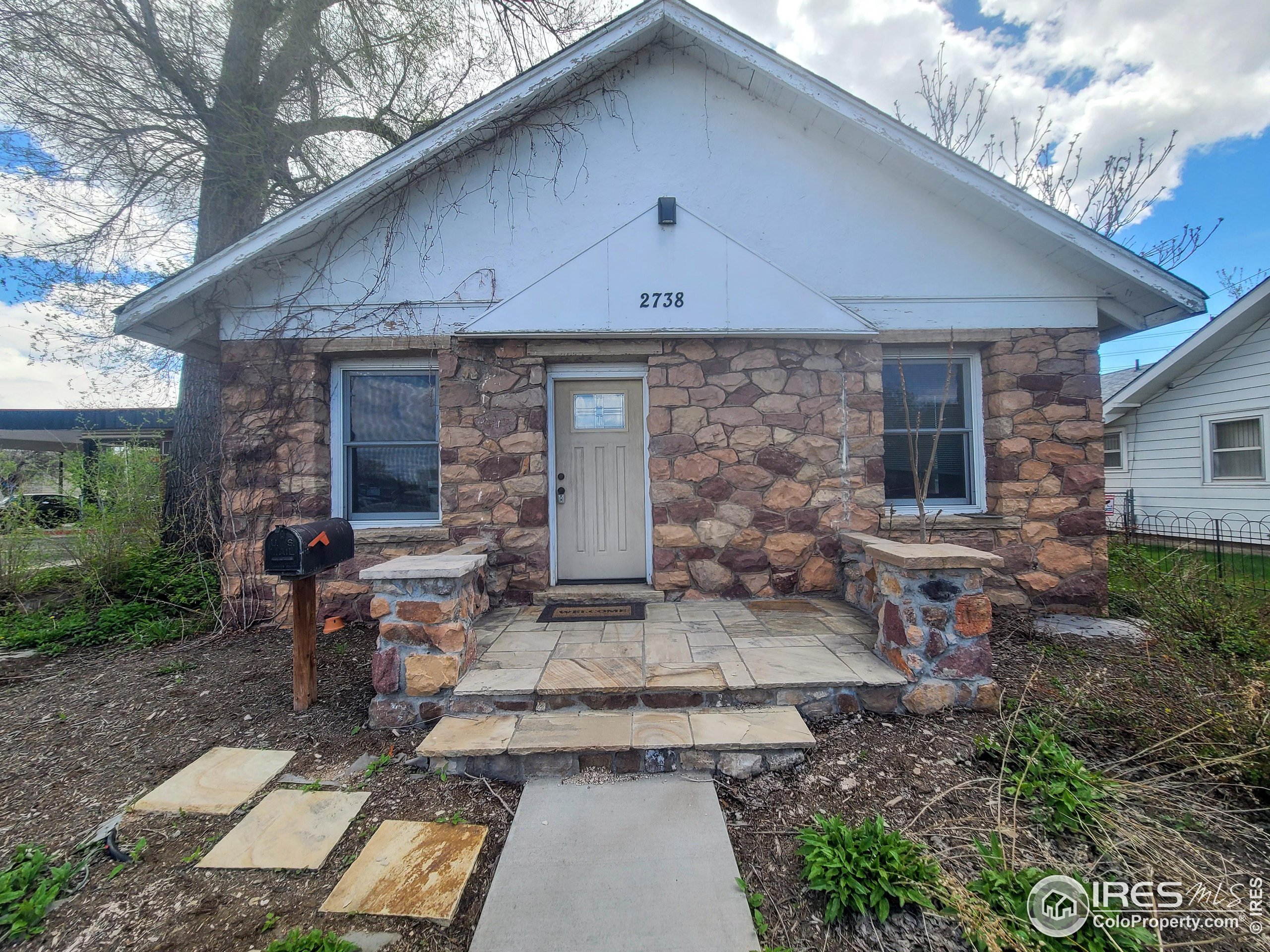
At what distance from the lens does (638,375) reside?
4391mm

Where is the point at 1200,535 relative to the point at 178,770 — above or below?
above

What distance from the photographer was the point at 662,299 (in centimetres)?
399

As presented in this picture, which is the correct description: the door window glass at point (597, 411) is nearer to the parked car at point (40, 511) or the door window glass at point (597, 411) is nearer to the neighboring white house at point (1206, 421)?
the parked car at point (40, 511)

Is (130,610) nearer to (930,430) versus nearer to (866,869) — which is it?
(866,869)

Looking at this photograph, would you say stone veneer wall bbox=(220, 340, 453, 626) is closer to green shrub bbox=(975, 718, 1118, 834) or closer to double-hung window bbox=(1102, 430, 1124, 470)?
green shrub bbox=(975, 718, 1118, 834)

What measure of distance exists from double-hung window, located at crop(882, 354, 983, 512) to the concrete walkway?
352cm

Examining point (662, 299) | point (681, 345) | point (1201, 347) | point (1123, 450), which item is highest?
point (1201, 347)

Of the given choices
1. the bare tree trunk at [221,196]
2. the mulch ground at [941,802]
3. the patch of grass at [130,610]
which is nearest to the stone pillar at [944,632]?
the mulch ground at [941,802]

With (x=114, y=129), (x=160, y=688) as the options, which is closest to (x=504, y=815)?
(x=160, y=688)

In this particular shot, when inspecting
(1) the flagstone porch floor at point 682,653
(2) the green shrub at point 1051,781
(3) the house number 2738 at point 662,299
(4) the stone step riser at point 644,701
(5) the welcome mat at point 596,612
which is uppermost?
(3) the house number 2738 at point 662,299

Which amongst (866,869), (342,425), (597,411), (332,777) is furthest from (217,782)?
(597,411)

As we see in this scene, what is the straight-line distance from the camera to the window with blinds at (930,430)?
4.60m

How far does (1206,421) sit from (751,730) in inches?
449

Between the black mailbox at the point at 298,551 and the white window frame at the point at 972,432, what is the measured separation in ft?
14.7
